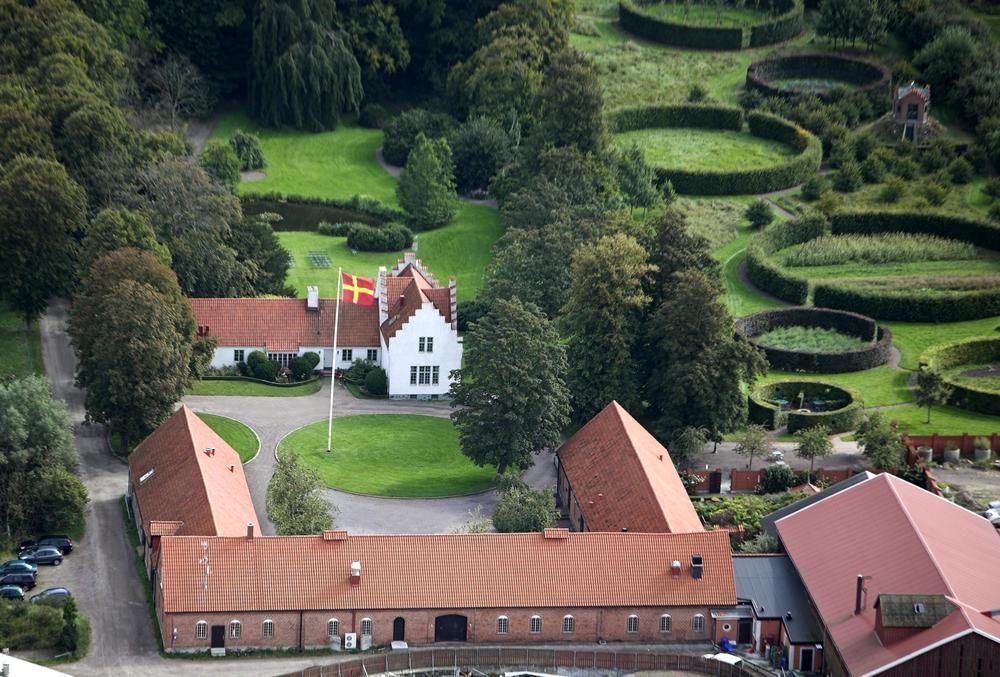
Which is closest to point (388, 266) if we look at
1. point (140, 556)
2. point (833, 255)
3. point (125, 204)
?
point (125, 204)

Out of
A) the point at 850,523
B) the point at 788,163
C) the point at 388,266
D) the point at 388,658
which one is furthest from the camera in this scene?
the point at 788,163

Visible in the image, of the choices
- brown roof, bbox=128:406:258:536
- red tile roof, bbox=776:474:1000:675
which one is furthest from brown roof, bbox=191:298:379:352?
red tile roof, bbox=776:474:1000:675

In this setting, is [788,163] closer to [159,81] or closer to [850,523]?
[159,81]

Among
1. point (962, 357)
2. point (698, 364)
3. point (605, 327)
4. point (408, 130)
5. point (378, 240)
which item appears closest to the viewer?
point (698, 364)

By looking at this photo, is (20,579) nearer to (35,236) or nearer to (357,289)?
(35,236)

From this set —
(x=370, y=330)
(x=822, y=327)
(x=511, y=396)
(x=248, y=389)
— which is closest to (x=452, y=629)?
(x=511, y=396)

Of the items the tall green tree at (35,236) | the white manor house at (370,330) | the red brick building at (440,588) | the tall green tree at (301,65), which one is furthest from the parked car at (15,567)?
the tall green tree at (301,65)
